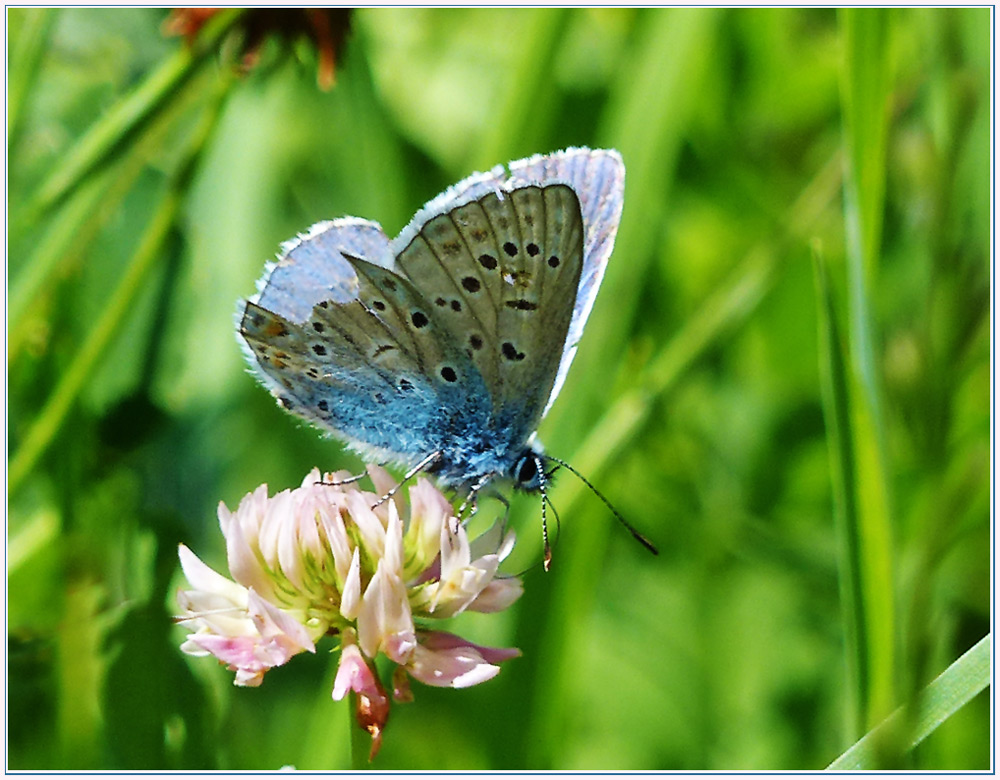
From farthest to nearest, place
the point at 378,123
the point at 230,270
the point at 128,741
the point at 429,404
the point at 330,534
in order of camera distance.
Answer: the point at 378,123 < the point at 230,270 < the point at 429,404 < the point at 128,741 < the point at 330,534

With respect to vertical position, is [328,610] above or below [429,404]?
below

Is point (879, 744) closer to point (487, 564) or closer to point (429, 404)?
point (487, 564)

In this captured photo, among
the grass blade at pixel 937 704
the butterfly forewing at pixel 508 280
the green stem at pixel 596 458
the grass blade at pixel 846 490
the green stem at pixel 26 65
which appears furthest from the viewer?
the green stem at pixel 26 65

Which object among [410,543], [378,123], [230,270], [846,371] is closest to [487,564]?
[410,543]

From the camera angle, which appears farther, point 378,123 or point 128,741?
point 378,123

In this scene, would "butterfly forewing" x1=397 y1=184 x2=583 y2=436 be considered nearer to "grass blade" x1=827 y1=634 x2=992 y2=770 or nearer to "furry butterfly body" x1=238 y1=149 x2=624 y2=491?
"furry butterfly body" x1=238 y1=149 x2=624 y2=491

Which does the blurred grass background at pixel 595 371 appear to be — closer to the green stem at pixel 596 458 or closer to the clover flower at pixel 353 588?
the green stem at pixel 596 458

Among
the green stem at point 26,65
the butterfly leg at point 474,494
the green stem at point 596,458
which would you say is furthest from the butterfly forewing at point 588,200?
the green stem at point 26,65
